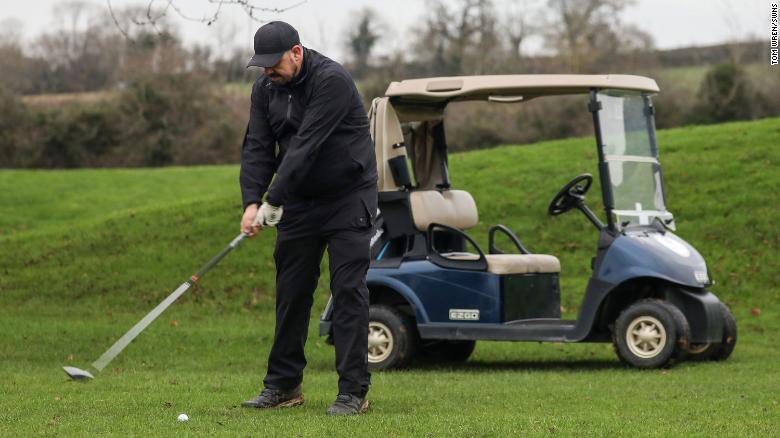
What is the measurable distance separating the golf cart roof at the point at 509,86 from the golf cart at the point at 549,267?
1 cm

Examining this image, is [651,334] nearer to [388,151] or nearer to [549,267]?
[549,267]

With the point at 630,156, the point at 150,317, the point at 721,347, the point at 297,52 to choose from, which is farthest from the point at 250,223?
the point at 721,347

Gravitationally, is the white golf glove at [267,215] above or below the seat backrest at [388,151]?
below

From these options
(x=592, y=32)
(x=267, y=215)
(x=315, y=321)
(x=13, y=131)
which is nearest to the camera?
(x=267, y=215)

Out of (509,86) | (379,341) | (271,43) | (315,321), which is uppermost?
(271,43)

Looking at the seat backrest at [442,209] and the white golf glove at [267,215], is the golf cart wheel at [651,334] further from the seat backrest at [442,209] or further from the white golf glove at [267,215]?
the white golf glove at [267,215]

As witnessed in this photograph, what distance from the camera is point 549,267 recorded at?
10094 millimetres

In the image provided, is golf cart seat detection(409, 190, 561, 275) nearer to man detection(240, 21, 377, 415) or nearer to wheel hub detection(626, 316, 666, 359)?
wheel hub detection(626, 316, 666, 359)

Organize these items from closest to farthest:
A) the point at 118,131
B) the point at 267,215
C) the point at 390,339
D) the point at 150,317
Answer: the point at 267,215 < the point at 150,317 < the point at 390,339 < the point at 118,131

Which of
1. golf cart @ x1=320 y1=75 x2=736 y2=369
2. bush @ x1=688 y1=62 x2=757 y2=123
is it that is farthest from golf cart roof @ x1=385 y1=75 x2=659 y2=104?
bush @ x1=688 y1=62 x2=757 y2=123

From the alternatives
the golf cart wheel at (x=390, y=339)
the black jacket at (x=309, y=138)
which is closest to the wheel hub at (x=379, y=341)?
the golf cart wheel at (x=390, y=339)

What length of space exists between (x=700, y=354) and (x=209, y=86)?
33.7 metres

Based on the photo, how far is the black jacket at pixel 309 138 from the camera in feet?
20.5

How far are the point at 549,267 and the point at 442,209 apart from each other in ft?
3.10
